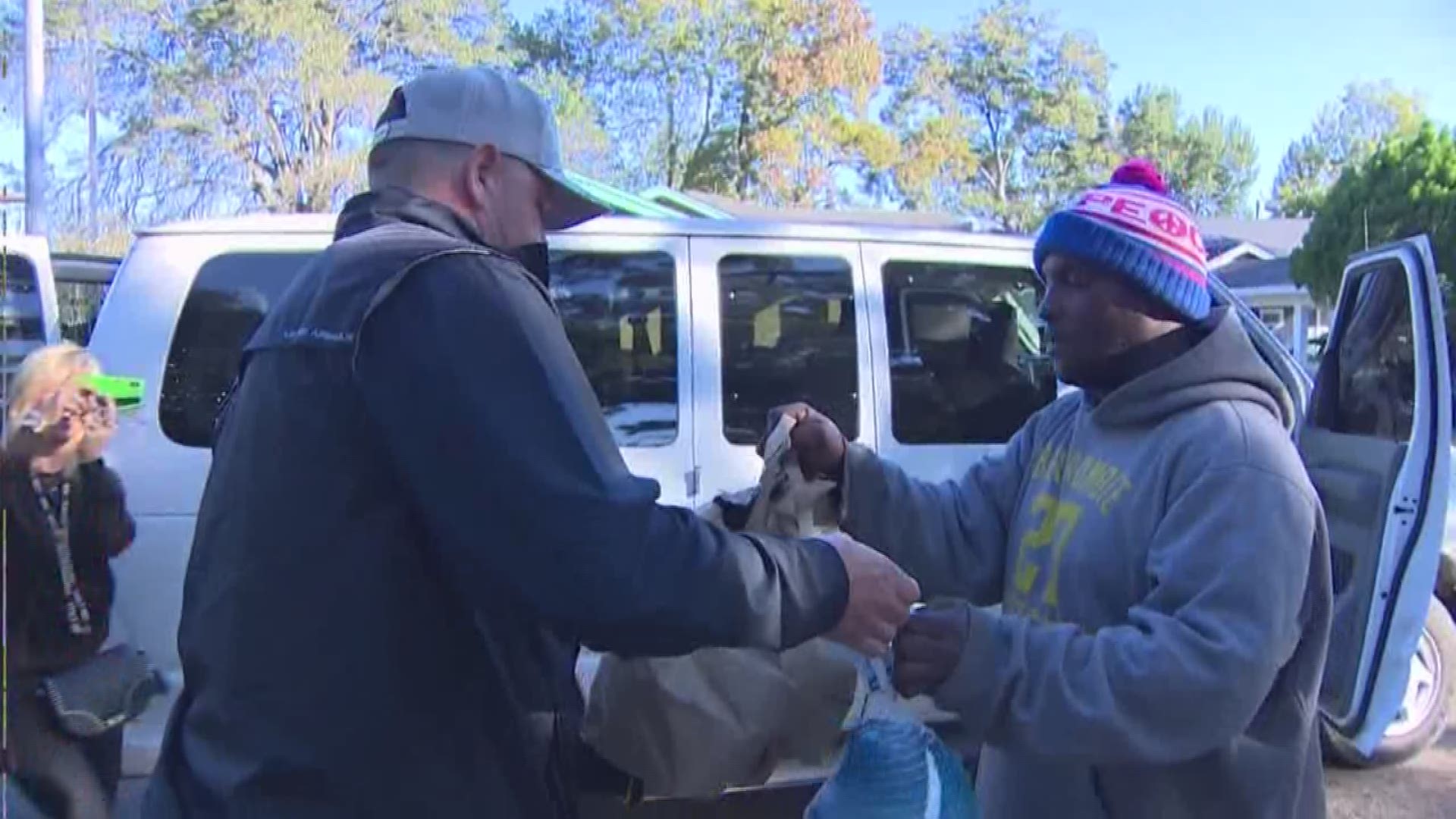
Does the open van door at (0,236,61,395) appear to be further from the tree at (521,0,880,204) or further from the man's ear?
the tree at (521,0,880,204)

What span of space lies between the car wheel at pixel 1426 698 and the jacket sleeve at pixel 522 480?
4490 millimetres

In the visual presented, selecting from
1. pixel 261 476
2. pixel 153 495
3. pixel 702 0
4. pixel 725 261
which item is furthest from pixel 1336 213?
pixel 261 476

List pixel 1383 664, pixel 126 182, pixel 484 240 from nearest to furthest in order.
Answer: pixel 484 240 → pixel 1383 664 → pixel 126 182

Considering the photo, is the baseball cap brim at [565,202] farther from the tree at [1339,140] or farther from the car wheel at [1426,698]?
the tree at [1339,140]

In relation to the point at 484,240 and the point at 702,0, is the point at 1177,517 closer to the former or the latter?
the point at 484,240

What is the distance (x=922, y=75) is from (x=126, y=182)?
93.7 feet

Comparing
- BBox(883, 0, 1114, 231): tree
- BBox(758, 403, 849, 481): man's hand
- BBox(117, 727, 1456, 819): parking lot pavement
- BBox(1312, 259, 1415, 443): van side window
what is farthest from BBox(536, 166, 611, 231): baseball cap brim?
BBox(883, 0, 1114, 231): tree

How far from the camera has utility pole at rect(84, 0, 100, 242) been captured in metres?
14.2

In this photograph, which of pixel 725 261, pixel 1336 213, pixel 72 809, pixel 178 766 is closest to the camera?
pixel 178 766

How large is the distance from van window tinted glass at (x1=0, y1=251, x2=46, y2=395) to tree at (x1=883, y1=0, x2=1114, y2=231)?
3507cm

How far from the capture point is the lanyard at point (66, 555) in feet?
11.3

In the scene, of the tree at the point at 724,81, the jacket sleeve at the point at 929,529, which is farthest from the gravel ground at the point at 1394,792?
the tree at the point at 724,81

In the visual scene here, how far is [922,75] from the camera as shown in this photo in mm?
42344

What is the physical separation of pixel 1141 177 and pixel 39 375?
302 cm
